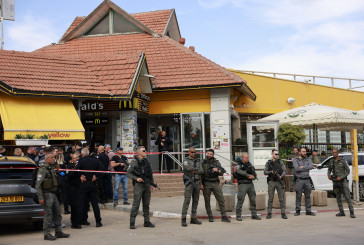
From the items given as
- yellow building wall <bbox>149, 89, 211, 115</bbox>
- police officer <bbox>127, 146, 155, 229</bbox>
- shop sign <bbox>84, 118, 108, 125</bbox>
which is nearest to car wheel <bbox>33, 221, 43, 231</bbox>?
police officer <bbox>127, 146, 155, 229</bbox>

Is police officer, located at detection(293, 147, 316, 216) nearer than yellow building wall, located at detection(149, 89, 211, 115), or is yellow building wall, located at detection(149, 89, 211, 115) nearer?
police officer, located at detection(293, 147, 316, 216)

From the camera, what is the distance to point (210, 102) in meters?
21.0

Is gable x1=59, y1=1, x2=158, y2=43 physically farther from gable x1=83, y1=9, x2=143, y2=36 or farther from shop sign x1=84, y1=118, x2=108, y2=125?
shop sign x1=84, y1=118, x2=108, y2=125

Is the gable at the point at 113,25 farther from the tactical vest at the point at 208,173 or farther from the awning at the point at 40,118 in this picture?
the tactical vest at the point at 208,173

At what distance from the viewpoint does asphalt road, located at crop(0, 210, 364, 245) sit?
9.30 metres

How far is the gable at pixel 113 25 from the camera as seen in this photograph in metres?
25.2

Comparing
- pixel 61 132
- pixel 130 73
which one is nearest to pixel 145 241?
pixel 61 132

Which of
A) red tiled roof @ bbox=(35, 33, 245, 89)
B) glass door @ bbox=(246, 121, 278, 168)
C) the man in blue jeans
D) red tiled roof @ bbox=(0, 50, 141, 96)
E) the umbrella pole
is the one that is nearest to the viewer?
the man in blue jeans

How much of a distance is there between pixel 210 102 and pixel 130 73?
3.99m

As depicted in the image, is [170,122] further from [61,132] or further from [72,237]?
[72,237]

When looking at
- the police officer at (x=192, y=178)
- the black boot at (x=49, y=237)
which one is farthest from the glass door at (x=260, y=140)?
the black boot at (x=49, y=237)

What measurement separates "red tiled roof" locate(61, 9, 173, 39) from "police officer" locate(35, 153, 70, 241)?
16.7 meters

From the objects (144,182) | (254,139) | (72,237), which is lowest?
(72,237)

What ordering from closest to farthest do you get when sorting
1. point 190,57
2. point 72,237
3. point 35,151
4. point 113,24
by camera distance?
point 72,237
point 35,151
point 190,57
point 113,24
